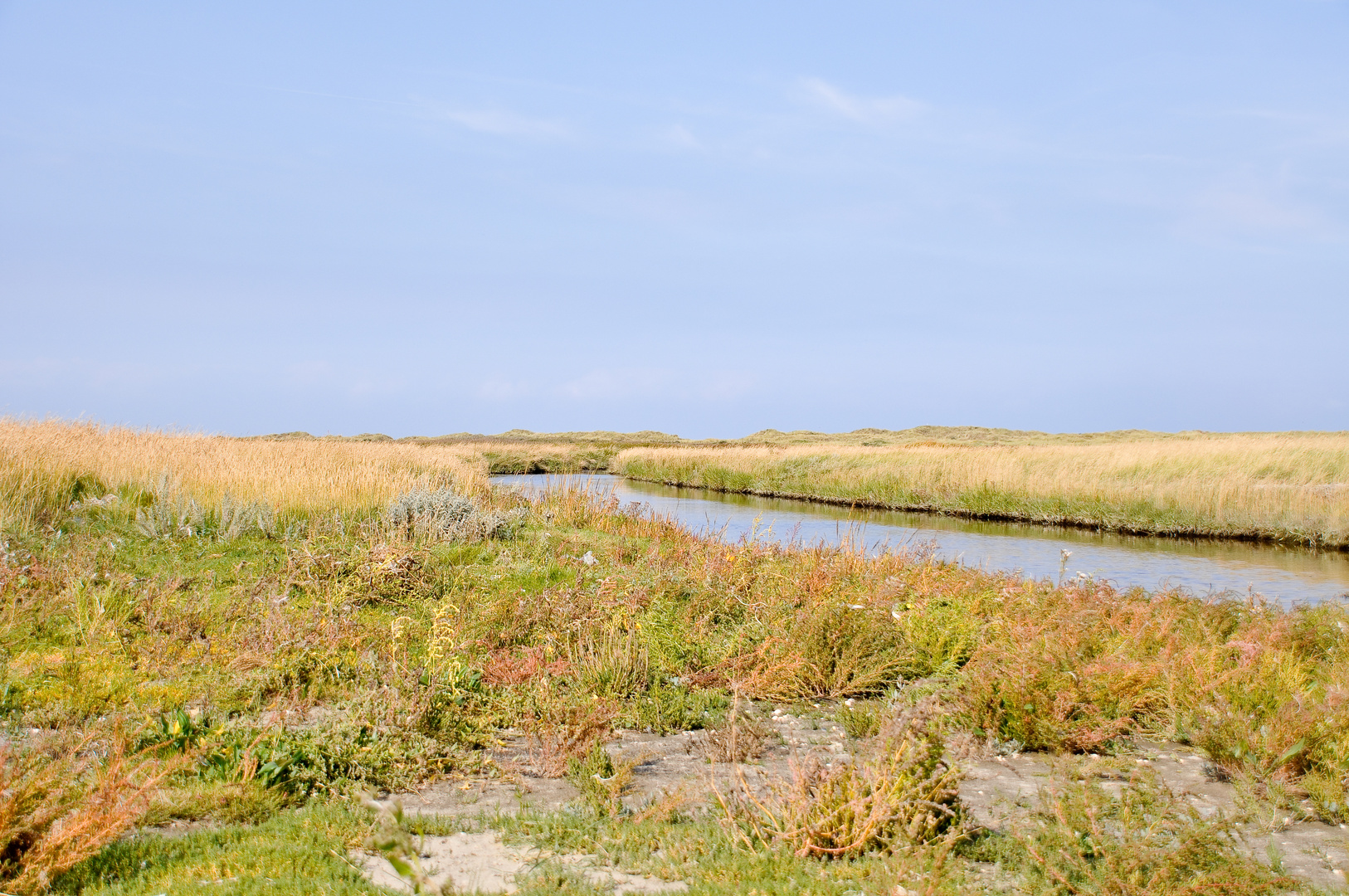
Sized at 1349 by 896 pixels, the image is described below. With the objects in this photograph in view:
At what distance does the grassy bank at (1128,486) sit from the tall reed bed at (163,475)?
8.14 meters

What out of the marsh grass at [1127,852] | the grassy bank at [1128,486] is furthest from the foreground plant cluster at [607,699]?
the grassy bank at [1128,486]

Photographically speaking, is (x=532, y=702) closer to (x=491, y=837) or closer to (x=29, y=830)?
(x=491, y=837)

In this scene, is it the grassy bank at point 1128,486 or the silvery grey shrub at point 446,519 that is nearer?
the silvery grey shrub at point 446,519

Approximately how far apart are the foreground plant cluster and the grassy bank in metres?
6.92

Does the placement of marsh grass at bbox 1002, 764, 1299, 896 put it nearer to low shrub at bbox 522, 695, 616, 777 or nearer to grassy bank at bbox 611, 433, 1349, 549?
low shrub at bbox 522, 695, 616, 777

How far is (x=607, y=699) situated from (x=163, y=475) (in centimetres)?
932

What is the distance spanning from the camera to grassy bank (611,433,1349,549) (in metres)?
18.3

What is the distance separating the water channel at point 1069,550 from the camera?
498 inches

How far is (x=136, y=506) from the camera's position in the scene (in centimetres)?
1130

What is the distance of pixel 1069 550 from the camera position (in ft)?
48.2

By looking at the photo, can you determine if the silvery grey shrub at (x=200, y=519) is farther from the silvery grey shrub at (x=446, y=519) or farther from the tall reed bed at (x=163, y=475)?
the silvery grey shrub at (x=446, y=519)

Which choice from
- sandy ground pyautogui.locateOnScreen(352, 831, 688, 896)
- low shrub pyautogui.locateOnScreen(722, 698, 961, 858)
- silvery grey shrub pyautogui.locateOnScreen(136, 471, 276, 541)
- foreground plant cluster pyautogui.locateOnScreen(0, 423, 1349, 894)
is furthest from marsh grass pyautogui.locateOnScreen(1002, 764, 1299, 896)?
silvery grey shrub pyautogui.locateOnScreen(136, 471, 276, 541)

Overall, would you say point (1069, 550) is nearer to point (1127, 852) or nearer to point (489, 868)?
point (1127, 852)

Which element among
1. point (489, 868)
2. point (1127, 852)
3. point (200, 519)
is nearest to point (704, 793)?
point (489, 868)
